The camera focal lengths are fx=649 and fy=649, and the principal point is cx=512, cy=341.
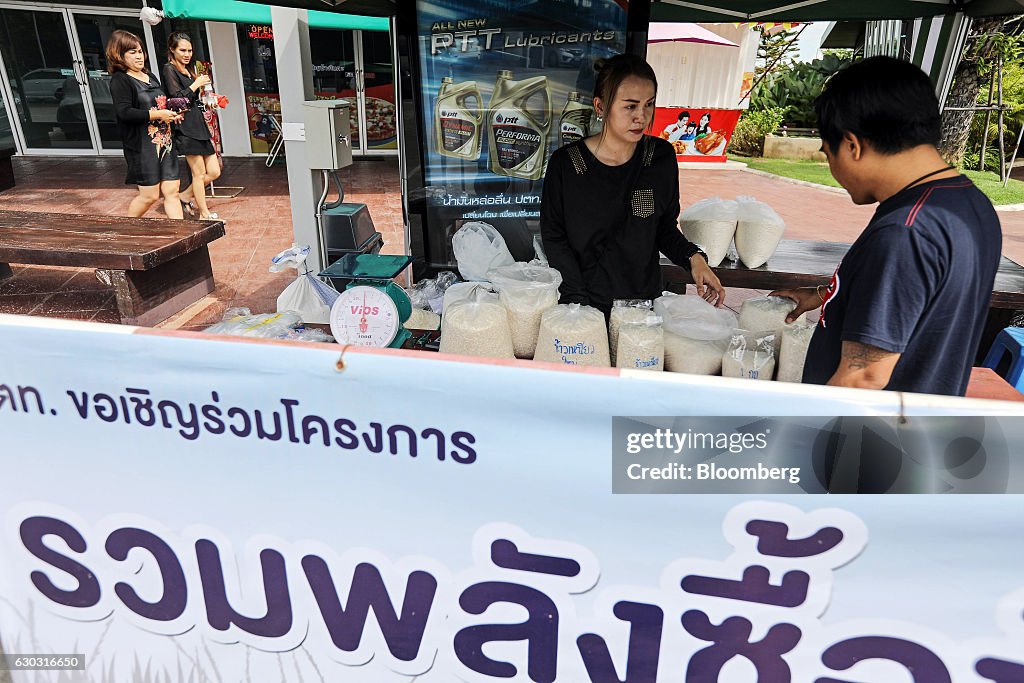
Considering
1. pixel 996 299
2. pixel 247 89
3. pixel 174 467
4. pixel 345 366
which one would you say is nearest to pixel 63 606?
pixel 174 467

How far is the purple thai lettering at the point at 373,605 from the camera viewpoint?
4.40 ft

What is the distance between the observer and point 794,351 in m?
1.78

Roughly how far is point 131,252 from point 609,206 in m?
3.17

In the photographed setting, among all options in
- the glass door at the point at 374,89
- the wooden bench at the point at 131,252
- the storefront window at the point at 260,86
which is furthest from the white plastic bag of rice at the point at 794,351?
the storefront window at the point at 260,86

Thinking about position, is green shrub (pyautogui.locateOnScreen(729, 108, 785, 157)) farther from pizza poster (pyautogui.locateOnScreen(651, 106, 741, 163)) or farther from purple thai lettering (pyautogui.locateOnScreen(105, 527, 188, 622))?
purple thai lettering (pyautogui.locateOnScreen(105, 527, 188, 622))

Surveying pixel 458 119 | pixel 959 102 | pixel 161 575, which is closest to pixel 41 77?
pixel 458 119

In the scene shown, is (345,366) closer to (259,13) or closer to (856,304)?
(856,304)

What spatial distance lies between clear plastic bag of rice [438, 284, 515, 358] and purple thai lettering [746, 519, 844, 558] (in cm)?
90

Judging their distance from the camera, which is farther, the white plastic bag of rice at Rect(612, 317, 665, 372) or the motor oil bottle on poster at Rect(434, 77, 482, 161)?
the motor oil bottle on poster at Rect(434, 77, 482, 161)

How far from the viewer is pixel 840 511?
114 cm

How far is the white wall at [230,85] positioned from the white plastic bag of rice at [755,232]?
1006 cm

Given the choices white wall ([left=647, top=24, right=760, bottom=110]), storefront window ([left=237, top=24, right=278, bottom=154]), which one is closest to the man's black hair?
storefront window ([left=237, top=24, right=278, bottom=154])

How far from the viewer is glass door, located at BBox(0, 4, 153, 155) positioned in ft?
33.4

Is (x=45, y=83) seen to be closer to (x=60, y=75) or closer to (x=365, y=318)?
(x=60, y=75)
